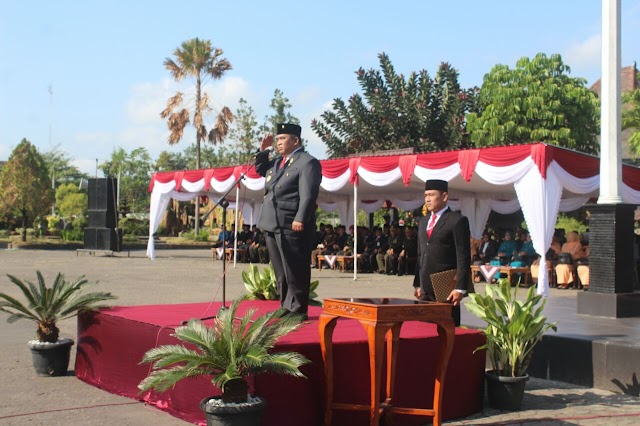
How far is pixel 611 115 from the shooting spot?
923 cm

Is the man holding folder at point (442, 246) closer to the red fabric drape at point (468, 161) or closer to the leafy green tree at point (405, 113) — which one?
the red fabric drape at point (468, 161)

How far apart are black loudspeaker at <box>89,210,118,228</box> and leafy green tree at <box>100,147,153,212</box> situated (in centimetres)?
3953

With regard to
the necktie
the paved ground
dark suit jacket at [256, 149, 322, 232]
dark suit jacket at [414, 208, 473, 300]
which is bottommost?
the paved ground

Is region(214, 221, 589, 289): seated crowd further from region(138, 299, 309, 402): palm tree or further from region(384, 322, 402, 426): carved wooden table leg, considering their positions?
region(138, 299, 309, 402): palm tree

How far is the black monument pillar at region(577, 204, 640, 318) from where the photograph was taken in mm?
8961

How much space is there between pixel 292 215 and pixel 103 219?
22096 millimetres

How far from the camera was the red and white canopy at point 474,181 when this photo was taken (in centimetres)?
1375

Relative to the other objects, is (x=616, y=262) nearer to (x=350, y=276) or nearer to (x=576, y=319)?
(x=576, y=319)

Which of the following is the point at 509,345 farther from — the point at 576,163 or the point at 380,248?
the point at 380,248

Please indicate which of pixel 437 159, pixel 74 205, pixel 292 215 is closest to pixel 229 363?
pixel 292 215

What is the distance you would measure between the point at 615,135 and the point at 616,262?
5.27 feet

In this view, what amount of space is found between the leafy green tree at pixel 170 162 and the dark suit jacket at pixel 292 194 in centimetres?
6853

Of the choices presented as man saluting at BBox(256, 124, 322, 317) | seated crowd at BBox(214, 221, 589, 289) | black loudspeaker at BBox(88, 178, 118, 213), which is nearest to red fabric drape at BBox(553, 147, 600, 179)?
seated crowd at BBox(214, 221, 589, 289)

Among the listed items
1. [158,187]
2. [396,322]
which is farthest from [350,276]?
[396,322]
